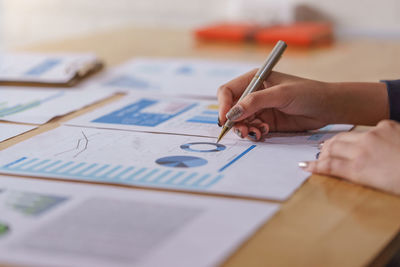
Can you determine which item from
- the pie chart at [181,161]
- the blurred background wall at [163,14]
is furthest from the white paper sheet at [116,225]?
the blurred background wall at [163,14]

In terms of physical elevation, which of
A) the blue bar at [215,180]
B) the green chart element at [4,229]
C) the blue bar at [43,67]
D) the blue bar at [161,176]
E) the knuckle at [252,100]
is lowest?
the blue bar at [215,180]

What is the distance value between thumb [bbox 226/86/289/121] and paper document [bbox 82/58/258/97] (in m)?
0.33

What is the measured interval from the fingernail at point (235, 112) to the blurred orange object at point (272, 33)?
927 millimetres

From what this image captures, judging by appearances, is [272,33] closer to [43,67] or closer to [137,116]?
[43,67]

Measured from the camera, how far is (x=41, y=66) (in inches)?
61.1

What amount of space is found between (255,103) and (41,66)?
2.59 ft

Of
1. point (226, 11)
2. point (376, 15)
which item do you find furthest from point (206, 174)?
point (226, 11)

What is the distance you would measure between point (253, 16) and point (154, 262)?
1650 millimetres

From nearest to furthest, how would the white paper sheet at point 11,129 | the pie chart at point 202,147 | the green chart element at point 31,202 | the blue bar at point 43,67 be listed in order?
1. the green chart element at point 31,202
2. the pie chart at point 202,147
3. the white paper sheet at point 11,129
4. the blue bar at point 43,67

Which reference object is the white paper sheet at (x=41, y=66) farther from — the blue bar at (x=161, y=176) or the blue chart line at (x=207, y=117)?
the blue bar at (x=161, y=176)

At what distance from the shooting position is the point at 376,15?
2113 mm

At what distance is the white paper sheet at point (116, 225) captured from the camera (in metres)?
0.60

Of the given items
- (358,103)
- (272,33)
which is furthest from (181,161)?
(272,33)

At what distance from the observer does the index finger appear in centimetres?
102
